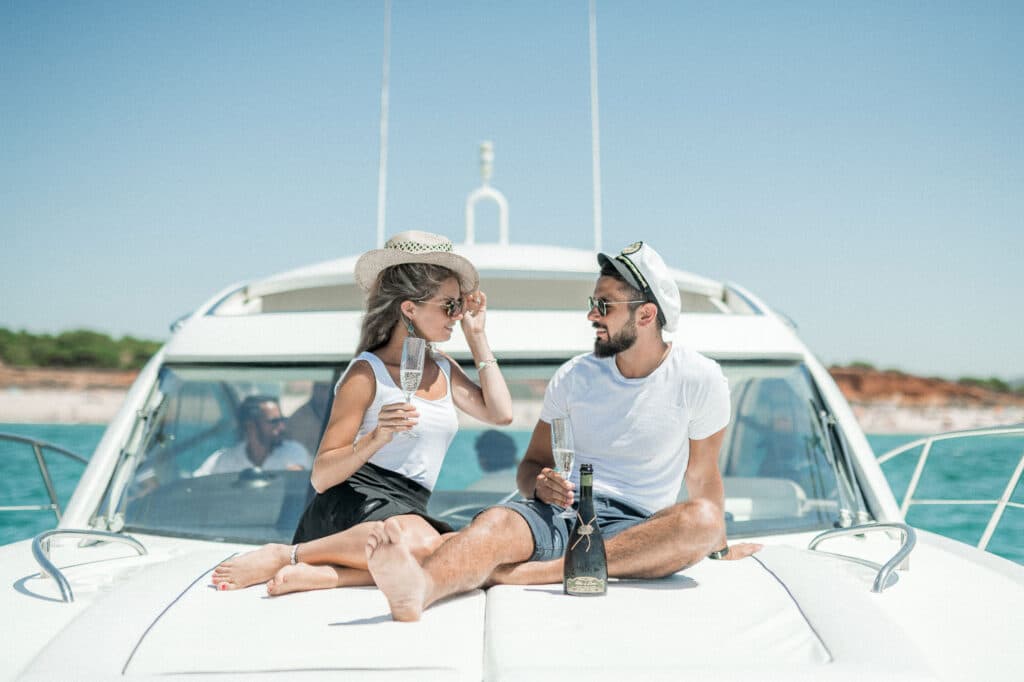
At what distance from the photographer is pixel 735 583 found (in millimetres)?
2807

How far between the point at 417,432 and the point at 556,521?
58cm

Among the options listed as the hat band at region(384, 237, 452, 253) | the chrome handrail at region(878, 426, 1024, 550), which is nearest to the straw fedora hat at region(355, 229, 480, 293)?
the hat band at region(384, 237, 452, 253)

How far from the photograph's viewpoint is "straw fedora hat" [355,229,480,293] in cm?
354

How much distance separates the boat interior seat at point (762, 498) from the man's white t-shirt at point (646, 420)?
606 mm

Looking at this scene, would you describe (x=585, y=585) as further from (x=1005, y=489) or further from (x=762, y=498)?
(x=1005, y=489)

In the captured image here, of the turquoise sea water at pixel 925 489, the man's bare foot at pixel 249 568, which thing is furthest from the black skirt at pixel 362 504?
the turquoise sea water at pixel 925 489

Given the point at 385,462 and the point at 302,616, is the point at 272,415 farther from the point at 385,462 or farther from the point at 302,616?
the point at 302,616

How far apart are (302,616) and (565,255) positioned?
2.64 meters

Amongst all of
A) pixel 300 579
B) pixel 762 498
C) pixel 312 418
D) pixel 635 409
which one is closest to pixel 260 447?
pixel 312 418

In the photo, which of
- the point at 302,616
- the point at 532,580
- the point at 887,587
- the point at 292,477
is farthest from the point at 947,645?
the point at 292,477

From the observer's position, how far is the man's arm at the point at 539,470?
317 centimetres

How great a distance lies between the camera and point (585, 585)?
9.25ft

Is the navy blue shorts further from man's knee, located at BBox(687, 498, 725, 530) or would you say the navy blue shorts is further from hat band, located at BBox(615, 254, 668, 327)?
hat band, located at BBox(615, 254, 668, 327)

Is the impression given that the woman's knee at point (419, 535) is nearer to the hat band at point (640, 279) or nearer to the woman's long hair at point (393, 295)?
the woman's long hair at point (393, 295)
